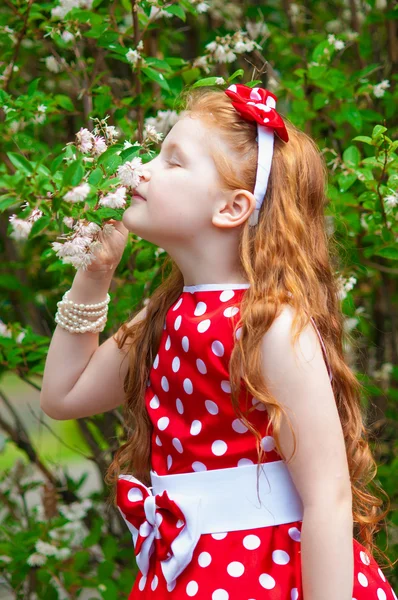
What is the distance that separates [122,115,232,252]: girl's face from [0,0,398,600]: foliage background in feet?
0.17

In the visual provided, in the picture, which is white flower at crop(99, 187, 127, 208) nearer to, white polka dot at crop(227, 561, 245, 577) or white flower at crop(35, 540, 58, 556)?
white polka dot at crop(227, 561, 245, 577)

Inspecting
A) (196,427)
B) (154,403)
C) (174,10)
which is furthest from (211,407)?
(174,10)

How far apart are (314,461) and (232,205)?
0.46 meters

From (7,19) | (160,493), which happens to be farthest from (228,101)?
(7,19)

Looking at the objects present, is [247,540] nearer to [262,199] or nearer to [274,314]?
[274,314]

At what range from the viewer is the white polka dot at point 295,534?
4.65ft

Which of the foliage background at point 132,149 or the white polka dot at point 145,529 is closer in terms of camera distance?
the white polka dot at point 145,529

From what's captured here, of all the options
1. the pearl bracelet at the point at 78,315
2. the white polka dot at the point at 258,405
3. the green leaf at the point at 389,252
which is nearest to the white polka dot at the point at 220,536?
the white polka dot at the point at 258,405

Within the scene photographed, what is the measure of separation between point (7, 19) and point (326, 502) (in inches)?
64.9

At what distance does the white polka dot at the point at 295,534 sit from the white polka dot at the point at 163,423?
11.2 inches

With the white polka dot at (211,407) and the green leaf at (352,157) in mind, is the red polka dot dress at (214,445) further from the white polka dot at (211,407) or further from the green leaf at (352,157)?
the green leaf at (352,157)

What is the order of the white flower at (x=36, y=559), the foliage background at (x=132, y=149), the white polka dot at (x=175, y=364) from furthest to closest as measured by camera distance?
the white flower at (x=36, y=559), the foliage background at (x=132, y=149), the white polka dot at (x=175, y=364)

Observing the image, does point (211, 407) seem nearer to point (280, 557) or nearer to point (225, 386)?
point (225, 386)

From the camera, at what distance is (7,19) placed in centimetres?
231
